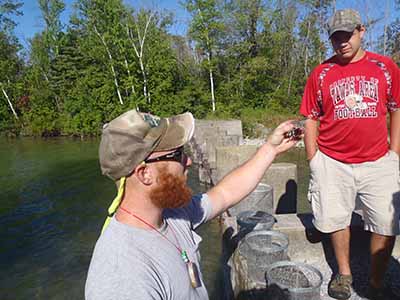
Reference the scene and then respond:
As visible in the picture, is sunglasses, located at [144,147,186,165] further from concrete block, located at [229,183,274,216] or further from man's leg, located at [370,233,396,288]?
concrete block, located at [229,183,274,216]

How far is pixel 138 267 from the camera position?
125 cm

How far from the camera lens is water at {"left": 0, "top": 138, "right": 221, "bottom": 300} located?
17.0 feet

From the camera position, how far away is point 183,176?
154 cm

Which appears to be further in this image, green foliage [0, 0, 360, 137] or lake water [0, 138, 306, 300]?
green foliage [0, 0, 360, 137]

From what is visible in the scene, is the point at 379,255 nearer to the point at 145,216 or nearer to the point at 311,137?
the point at 311,137

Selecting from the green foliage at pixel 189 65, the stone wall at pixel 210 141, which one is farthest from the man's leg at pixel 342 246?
the green foliage at pixel 189 65

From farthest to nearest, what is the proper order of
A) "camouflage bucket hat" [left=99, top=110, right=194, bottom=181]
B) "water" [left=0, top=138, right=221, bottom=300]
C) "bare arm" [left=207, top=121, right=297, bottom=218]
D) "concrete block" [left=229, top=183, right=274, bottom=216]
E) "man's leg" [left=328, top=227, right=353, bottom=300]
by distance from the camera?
1. "water" [left=0, top=138, right=221, bottom=300]
2. "concrete block" [left=229, top=183, right=274, bottom=216]
3. "man's leg" [left=328, top=227, right=353, bottom=300]
4. "bare arm" [left=207, top=121, right=297, bottom=218]
5. "camouflage bucket hat" [left=99, top=110, right=194, bottom=181]

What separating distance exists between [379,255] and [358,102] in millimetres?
1212

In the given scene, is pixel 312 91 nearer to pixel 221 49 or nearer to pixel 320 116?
pixel 320 116

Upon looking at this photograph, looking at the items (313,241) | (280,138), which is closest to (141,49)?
(313,241)

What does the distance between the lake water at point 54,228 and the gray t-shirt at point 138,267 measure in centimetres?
355

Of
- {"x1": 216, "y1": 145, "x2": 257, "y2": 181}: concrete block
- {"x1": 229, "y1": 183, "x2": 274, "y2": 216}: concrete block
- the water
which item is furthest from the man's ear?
{"x1": 216, "y1": 145, "x2": 257, "y2": 181}: concrete block

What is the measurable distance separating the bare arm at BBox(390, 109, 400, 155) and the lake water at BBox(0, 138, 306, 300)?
126 inches

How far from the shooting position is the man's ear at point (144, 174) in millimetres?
1419
